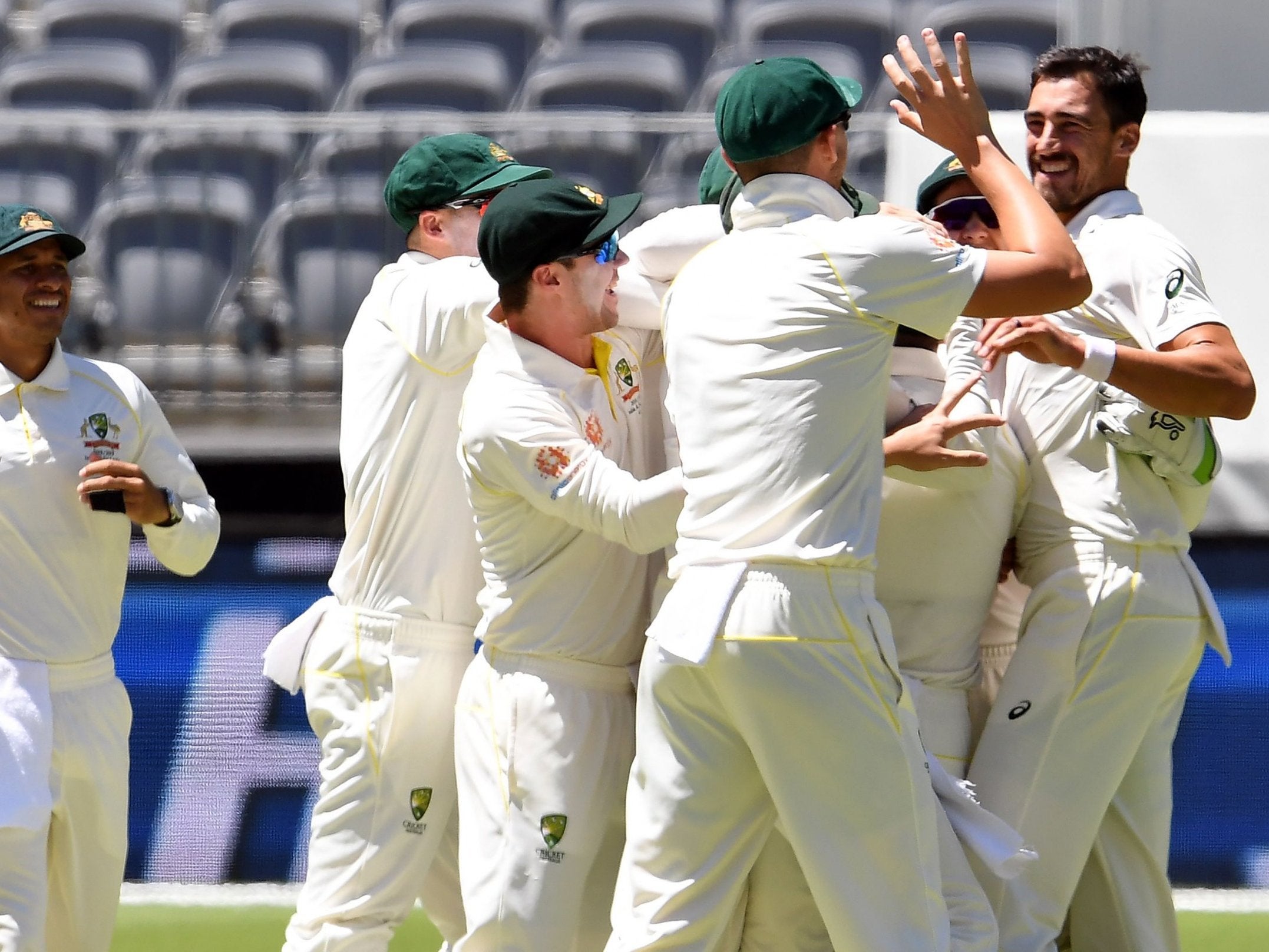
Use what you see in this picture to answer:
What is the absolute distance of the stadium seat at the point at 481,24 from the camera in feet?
28.2

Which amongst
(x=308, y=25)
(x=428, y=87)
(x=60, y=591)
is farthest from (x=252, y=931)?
(x=308, y=25)

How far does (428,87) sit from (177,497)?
4672mm

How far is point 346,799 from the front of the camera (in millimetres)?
3609

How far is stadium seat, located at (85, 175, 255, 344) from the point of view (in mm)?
6785

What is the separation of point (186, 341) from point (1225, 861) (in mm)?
3985

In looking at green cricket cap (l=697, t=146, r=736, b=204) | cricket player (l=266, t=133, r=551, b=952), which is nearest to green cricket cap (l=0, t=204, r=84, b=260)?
cricket player (l=266, t=133, r=551, b=952)

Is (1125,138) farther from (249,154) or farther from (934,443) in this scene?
(249,154)

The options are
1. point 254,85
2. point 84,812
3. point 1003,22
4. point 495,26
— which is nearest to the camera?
point 84,812

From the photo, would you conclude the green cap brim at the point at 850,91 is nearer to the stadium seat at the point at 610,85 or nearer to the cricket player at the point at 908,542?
the cricket player at the point at 908,542

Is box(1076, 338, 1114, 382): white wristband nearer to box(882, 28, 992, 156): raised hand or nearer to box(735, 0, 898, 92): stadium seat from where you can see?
box(882, 28, 992, 156): raised hand

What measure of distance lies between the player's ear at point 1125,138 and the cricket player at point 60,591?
2.03 metres

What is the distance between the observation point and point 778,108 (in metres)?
2.90

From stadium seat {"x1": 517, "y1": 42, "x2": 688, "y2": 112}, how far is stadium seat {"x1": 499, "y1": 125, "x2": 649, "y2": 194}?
1466 millimetres

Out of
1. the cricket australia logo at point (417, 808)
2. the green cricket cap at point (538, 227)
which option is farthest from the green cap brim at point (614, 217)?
the cricket australia logo at point (417, 808)
